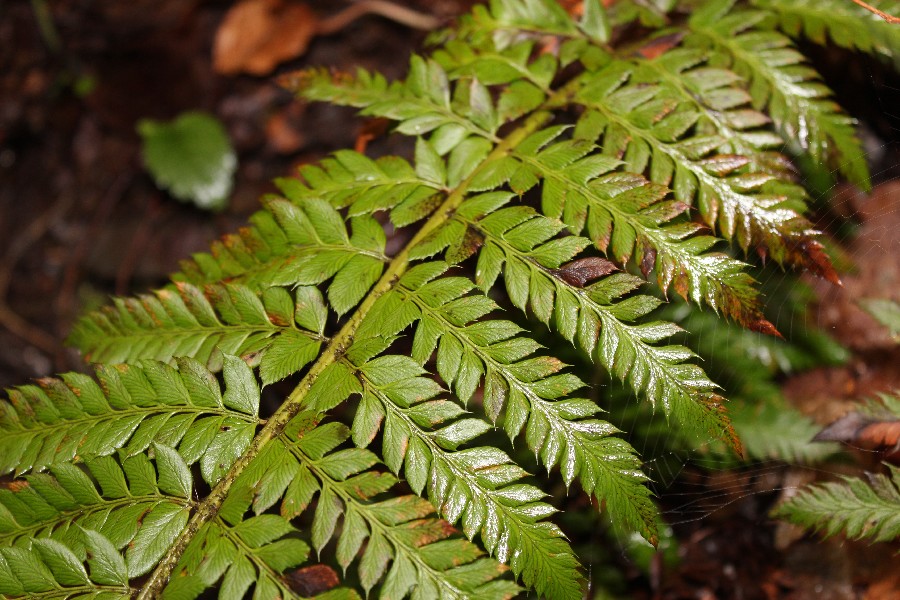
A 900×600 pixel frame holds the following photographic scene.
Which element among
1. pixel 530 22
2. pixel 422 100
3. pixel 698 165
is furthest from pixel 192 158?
pixel 698 165

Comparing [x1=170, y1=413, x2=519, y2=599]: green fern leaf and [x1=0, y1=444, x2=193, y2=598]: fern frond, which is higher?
[x1=170, y1=413, x2=519, y2=599]: green fern leaf

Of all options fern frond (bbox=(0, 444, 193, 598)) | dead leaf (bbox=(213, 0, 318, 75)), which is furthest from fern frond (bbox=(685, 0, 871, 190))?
dead leaf (bbox=(213, 0, 318, 75))

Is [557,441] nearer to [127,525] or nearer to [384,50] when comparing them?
[127,525]

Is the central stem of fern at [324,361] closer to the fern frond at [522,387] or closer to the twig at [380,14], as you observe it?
the fern frond at [522,387]

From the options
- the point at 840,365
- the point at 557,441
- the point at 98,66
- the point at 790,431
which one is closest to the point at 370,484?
the point at 557,441

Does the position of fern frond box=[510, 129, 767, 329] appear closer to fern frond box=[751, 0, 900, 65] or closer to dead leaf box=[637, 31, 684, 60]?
dead leaf box=[637, 31, 684, 60]

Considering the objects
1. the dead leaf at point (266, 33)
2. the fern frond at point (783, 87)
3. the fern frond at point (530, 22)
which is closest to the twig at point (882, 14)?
the fern frond at point (783, 87)

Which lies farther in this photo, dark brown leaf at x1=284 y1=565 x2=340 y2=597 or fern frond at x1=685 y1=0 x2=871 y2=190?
fern frond at x1=685 y1=0 x2=871 y2=190

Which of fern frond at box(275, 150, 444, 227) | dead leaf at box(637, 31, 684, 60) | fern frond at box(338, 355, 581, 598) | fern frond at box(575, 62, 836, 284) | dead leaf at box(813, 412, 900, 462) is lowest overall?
fern frond at box(338, 355, 581, 598)
